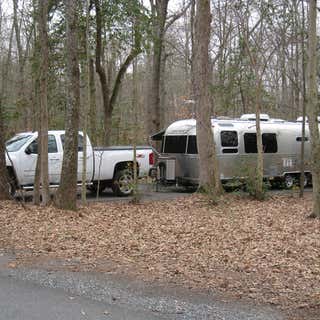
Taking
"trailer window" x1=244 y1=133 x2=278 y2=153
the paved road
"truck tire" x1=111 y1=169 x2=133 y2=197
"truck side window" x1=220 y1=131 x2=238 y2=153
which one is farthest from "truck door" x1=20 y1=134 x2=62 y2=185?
the paved road

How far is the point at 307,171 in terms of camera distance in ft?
65.2

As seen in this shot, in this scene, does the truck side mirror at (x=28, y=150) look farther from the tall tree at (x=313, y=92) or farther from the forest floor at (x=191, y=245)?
the tall tree at (x=313, y=92)

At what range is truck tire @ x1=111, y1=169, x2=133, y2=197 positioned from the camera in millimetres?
15547

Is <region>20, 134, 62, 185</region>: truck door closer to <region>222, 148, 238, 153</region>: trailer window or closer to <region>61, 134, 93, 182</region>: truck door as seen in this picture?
<region>61, 134, 93, 182</region>: truck door

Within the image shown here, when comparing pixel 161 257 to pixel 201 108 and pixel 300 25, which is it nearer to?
pixel 201 108

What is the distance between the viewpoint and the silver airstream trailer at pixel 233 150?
1786 cm

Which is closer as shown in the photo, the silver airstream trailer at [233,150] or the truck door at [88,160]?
the truck door at [88,160]

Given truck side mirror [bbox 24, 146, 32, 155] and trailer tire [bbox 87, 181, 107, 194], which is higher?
truck side mirror [bbox 24, 146, 32, 155]

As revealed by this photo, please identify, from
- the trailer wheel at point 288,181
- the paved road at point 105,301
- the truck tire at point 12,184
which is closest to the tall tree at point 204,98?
the truck tire at point 12,184

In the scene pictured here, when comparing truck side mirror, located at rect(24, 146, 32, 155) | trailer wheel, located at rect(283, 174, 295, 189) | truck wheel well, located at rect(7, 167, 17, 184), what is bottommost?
trailer wheel, located at rect(283, 174, 295, 189)

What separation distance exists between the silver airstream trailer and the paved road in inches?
416

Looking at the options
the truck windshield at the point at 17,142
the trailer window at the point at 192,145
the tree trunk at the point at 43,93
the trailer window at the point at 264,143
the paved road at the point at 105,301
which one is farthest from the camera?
the trailer window at the point at 264,143

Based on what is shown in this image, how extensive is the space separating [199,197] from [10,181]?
16.4 ft

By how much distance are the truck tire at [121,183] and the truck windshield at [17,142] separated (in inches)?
111
